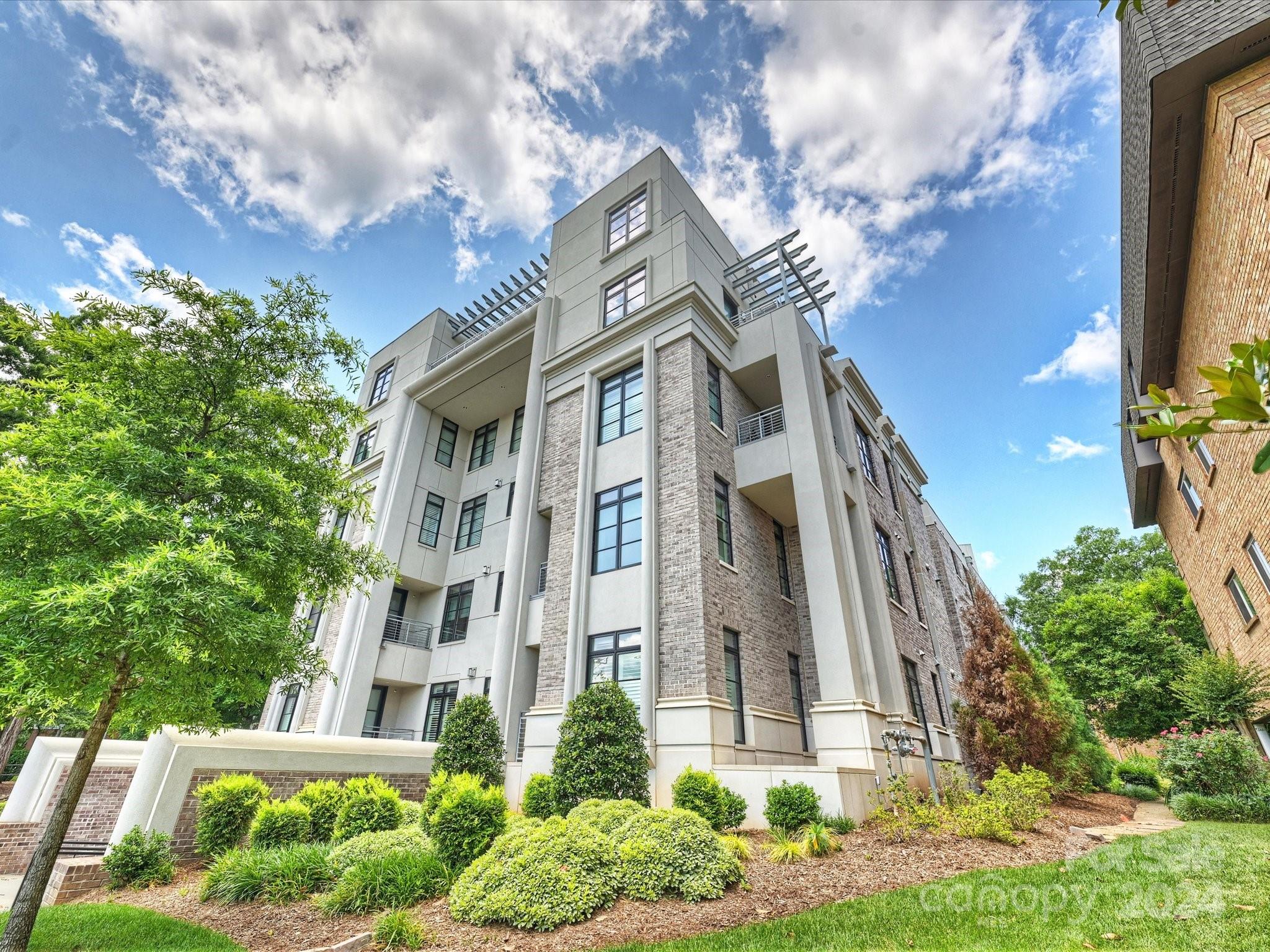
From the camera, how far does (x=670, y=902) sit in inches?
239

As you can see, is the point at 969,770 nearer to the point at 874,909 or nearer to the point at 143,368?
the point at 874,909

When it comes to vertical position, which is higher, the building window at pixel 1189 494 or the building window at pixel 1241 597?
the building window at pixel 1189 494

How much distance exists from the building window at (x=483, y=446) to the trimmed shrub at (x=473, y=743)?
1096 cm

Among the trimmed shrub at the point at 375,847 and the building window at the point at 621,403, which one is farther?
the building window at the point at 621,403

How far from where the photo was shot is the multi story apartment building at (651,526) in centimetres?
1214

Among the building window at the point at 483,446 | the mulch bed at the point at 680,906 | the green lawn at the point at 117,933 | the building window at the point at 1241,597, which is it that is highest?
the building window at the point at 483,446

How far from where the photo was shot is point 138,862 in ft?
24.8

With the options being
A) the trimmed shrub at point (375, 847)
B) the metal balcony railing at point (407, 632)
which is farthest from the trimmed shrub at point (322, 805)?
the metal balcony railing at point (407, 632)

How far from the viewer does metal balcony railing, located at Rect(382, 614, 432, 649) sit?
18438 mm

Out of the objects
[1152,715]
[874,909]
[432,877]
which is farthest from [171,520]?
[1152,715]

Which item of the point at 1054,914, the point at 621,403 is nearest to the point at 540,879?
the point at 1054,914

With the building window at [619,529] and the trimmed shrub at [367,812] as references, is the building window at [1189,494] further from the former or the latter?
the trimmed shrub at [367,812]

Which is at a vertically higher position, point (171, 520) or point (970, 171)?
point (970, 171)

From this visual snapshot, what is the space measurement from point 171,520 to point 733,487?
10815 millimetres
